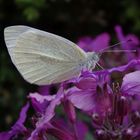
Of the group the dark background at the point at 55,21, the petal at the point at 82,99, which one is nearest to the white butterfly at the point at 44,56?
the petal at the point at 82,99

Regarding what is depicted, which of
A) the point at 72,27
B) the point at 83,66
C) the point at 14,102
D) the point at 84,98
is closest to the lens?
the point at 84,98

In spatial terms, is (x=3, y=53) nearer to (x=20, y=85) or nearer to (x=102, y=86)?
(x=20, y=85)

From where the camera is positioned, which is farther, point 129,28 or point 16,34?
point 129,28

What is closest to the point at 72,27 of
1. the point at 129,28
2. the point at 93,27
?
the point at 93,27

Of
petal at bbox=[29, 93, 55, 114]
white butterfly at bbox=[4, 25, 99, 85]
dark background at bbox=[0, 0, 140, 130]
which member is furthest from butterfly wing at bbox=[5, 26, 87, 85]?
dark background at bbox=[0, 0, 140, 130]

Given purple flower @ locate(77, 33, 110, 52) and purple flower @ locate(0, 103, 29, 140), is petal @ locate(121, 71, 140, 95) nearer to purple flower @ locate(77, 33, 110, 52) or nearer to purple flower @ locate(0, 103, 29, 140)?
purple flower @ locate(0, 103, 29, 140)

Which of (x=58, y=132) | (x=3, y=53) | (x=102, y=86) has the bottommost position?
(x=3, y=53)

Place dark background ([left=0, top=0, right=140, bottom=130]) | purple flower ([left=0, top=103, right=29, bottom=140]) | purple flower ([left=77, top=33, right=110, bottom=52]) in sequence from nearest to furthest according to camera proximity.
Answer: purple flower ([left=0, top=103, right=29, bottom=140]) < purple flower ([left=77, top=33, right=110, bottom=52]) < dark background ([left=0, top=0, right=140, bottom=130])
